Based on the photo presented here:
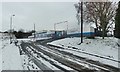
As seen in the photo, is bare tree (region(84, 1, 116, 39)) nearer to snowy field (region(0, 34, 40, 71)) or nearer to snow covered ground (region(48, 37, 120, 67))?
snow covered ground (region(48, 37, 120, 67))

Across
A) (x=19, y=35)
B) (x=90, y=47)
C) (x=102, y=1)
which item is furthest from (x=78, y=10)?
(x=19, y=35)

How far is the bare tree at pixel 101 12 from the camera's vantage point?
1654 inches

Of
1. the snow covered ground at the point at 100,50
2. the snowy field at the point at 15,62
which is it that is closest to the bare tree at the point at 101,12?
the snow covered ground at the point at 100,50

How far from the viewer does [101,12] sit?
41.6 m

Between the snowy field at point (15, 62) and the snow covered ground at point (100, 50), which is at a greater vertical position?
the snowy field at point (15, 62)

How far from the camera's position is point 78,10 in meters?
50.3

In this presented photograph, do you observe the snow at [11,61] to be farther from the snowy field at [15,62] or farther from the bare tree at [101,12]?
the bare tree at [101,12]

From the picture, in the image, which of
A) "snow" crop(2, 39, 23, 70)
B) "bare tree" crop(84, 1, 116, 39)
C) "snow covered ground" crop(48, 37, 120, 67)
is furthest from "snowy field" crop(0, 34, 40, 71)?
"bare tree" crop(84, 1, 116, 39)

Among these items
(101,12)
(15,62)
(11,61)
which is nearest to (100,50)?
(101,12)

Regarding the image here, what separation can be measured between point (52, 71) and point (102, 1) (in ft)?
103

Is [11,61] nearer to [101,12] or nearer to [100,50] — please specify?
[100,50]

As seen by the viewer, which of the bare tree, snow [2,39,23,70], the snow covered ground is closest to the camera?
snow [2,39,23,70]

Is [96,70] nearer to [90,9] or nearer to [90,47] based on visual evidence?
[90,47]

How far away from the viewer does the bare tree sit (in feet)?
138
